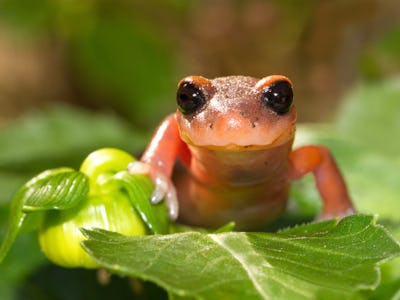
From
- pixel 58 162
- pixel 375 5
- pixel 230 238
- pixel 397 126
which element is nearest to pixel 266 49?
pixel 375 5

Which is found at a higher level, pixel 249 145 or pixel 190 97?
pixel 190 97

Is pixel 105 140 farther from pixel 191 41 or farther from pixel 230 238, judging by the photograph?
pixel 191 41

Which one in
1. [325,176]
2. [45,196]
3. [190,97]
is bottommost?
[325,176]

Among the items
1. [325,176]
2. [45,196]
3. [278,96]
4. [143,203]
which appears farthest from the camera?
[325,176]

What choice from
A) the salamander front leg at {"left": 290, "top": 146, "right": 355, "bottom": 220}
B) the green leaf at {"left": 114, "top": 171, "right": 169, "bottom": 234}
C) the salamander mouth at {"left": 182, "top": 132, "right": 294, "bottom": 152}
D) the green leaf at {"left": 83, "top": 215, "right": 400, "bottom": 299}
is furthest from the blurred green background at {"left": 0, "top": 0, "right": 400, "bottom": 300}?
the green leaf at {"left": 83, "top": 215, "right": 400, "bottom": 299}

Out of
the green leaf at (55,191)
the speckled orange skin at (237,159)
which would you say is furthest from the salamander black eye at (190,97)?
the green leaf at (55,191)

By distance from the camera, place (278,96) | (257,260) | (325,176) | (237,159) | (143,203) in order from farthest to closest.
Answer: (325,176), (237,159), (278,96), (143,203), (257,260)

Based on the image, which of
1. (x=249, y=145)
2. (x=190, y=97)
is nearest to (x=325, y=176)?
(x=249, y=145)

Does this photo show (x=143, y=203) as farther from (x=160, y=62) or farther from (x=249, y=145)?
(x=160, y=62)
